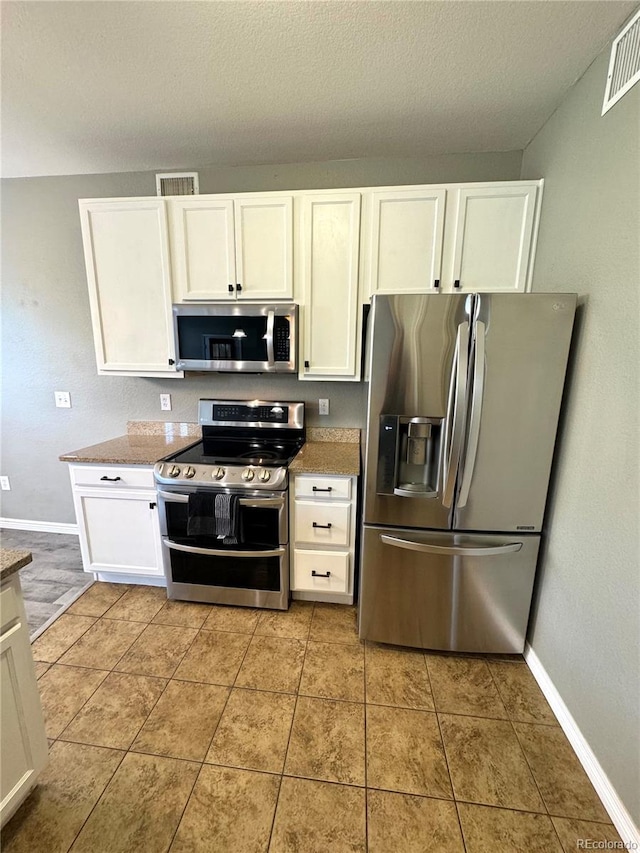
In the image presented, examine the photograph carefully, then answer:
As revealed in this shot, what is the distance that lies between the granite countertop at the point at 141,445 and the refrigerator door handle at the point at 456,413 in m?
1.63

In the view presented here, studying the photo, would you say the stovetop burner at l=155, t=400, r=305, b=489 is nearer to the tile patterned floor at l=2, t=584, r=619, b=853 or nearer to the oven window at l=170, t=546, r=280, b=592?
the oven window at l=170, t=546, r=280, b=592

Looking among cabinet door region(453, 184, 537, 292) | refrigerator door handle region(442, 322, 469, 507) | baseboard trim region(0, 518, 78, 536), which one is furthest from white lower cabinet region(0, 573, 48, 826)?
cabinet door region(453, 184, 537, 292)

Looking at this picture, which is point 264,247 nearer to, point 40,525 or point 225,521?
point 225,521

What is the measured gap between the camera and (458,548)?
1.72 metres

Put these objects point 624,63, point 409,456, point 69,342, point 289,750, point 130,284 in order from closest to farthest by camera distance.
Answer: point 624,63 → point 289,750 → point 409,456 → point 130,284 → point 69,342

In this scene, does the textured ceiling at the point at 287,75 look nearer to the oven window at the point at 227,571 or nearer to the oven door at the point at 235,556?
the oven door at the point at 235,556

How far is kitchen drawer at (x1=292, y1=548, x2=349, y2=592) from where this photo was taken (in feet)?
6.86

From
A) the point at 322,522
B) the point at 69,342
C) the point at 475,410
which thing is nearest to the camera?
the point at 475,410

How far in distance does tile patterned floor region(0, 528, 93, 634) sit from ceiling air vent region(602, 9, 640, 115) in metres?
3.53

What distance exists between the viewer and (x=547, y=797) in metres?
1.27

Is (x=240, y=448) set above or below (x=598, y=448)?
below

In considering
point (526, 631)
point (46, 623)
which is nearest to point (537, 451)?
point (526, 631)

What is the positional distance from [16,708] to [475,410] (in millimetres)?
1933

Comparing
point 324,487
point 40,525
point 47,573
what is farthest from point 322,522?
point 40,525
